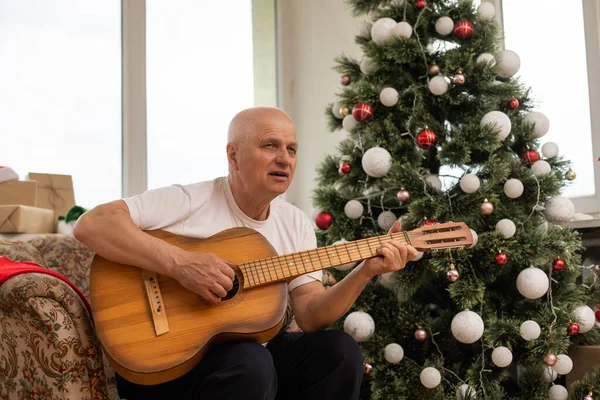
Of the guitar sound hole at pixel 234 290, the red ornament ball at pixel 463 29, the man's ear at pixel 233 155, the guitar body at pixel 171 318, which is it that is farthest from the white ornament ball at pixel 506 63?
the guitar sound hole at pixel 234 290

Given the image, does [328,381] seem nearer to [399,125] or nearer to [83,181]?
[399,125]

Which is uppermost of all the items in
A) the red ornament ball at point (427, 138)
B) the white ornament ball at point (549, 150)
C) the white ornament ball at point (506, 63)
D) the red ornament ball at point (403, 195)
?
the white ornament ball at point (506, 63)

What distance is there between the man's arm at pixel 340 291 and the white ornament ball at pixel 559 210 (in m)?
0.76

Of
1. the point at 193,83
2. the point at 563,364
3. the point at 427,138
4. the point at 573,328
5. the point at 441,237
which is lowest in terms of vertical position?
the point at 563,364

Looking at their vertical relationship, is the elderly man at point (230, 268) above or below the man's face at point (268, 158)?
below

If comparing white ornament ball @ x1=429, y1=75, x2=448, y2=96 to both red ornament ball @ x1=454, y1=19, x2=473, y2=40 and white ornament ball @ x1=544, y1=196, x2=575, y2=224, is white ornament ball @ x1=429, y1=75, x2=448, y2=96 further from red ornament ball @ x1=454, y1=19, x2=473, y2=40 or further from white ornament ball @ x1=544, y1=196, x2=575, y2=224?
white ornament ball @ x1=544, y1=196, x2=575, y2=224

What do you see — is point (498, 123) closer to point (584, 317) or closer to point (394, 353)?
point (584, 317)

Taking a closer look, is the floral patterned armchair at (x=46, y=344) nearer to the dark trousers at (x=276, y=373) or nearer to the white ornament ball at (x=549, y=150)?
the dark trousers at (x=276, y=373)

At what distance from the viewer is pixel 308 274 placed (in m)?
1.75

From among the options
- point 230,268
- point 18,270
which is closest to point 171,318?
point 230,268

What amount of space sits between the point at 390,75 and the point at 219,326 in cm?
126

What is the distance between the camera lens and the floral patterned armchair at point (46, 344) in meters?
1.38

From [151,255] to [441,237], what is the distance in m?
0.74

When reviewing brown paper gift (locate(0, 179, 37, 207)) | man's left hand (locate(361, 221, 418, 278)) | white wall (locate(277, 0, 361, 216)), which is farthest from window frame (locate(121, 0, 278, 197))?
man's left hand (locate(361, 221, 418, 278))
